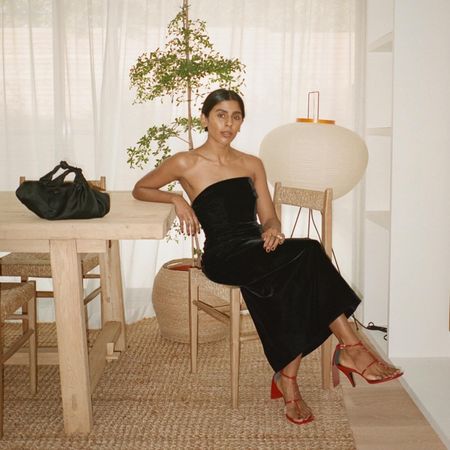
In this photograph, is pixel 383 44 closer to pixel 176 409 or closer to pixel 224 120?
pixel 224 120

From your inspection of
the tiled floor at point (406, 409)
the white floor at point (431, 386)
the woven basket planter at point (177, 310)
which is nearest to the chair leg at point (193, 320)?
the woven basket planter at point (177, 310)

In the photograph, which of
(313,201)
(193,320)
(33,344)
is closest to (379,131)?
(313,201)

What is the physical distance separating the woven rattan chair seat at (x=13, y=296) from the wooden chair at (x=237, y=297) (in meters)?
0.71

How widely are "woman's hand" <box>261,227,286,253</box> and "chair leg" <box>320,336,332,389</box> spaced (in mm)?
537

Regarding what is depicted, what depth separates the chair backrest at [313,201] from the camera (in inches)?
100

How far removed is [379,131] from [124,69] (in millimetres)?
1518

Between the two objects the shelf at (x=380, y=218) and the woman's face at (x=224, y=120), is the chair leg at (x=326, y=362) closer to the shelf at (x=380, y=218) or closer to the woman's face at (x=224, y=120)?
the shelf at (x=380, y=218)

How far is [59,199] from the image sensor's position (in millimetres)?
2145

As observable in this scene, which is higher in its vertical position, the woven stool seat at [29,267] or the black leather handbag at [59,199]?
the black leather handbag at [59,199]

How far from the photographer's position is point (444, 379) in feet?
8.86

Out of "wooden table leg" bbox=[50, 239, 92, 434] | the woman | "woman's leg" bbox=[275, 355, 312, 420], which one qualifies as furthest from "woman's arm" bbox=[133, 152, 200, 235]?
"woman's leg" bbox=[275, 355, 312, 420]

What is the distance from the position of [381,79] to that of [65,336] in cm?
215

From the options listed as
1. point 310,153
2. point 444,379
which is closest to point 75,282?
point 310,153

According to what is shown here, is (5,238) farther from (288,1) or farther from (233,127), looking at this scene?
(288,1)
